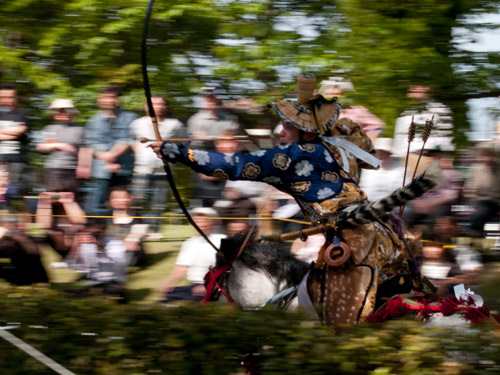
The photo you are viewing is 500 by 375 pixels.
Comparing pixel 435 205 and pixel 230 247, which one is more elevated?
pixel 230 247

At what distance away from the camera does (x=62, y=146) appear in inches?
317

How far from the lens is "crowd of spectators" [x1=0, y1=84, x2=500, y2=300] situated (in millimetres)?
7559

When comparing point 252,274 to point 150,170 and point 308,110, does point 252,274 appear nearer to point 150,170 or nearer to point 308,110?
point 308,110

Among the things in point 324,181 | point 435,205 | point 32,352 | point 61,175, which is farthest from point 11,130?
point 435,205

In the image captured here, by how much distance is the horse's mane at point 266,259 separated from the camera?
5.75m

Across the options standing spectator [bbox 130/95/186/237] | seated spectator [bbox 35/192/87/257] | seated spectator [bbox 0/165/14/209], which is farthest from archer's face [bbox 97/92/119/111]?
seated spectator [bbox 0/165/14/209]

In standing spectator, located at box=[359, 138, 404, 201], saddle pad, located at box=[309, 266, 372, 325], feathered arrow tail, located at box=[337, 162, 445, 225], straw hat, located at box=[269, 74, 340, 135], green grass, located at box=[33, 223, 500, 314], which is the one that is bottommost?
green grass, located at box=[33, 223, 500, 314]

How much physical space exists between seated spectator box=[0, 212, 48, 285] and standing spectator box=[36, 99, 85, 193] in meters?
0.72

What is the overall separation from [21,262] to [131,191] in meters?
1.21

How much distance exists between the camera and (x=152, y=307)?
500 centimetres

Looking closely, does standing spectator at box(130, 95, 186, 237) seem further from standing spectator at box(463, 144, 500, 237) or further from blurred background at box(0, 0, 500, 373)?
standing spectator at box(463, 144, 500, 237)

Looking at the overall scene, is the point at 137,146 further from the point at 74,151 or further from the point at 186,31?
the point at 186,31

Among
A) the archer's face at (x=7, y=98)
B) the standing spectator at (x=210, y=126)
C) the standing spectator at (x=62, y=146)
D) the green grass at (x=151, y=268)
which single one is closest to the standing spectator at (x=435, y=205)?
the standing spectator at (x=210, y=126)

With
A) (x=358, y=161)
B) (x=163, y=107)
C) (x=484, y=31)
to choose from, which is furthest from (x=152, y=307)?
(x=484, y=31)
